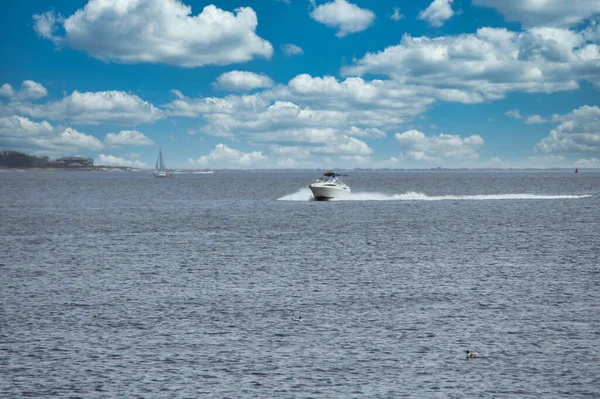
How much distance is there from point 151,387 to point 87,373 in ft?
8.55

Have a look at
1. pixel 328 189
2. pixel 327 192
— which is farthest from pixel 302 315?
pixel 327 192

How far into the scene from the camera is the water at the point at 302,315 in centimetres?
1859

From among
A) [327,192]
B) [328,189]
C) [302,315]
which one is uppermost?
[328,189]

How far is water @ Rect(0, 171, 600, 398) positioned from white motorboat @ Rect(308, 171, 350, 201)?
4800cm

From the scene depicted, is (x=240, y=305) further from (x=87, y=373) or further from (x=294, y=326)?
(x=87, y=373)

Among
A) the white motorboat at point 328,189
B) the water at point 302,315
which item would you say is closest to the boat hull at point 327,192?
the white motorboat at point 328,189

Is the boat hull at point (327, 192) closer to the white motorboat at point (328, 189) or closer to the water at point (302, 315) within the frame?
the white motorboat at point (328, 189)

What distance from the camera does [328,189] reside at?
10550 centimetres

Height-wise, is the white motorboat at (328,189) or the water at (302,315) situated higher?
the white motorboat at (328,189)

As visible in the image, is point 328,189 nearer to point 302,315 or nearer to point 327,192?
point 327,192

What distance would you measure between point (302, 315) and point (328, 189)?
79.1 meters

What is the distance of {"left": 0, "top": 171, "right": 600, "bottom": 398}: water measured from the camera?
18594 mm

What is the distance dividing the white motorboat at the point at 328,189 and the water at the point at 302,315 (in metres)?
48.0

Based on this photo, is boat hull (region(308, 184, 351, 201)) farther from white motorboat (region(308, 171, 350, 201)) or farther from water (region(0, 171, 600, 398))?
water (region(0, 171, 600, 398))
